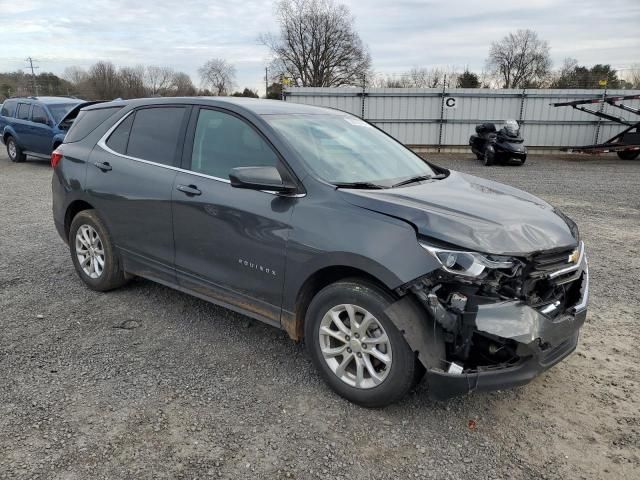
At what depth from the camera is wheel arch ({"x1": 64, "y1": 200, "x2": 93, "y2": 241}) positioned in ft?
15.2

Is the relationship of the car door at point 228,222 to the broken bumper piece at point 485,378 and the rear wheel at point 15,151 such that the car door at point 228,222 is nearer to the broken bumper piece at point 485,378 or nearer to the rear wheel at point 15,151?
the broken bumper piece at point 485,378

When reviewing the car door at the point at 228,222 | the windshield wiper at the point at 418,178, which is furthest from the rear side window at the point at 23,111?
the windshield wiper at the point at 418,178

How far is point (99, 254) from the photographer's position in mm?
4523

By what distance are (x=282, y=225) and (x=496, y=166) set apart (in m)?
14.2

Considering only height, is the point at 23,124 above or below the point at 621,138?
above

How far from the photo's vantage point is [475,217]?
2783 mm

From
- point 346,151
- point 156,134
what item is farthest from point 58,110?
point 346,151

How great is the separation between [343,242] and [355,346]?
0.61 meters

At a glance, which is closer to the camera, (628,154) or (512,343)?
(512,343)

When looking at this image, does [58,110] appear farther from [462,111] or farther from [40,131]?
[462,111]

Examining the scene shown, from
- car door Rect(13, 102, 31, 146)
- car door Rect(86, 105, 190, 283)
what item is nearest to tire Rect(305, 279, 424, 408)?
car door Rect(86, 105, 190, 283)

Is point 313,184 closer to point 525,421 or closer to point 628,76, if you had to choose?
point 525,421

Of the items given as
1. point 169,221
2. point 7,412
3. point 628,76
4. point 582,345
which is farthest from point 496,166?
point 7,412

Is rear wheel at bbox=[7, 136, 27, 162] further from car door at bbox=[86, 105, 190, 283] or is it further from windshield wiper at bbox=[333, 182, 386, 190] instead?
windshield wiper at bbox=[333, 182, 386, 190]
